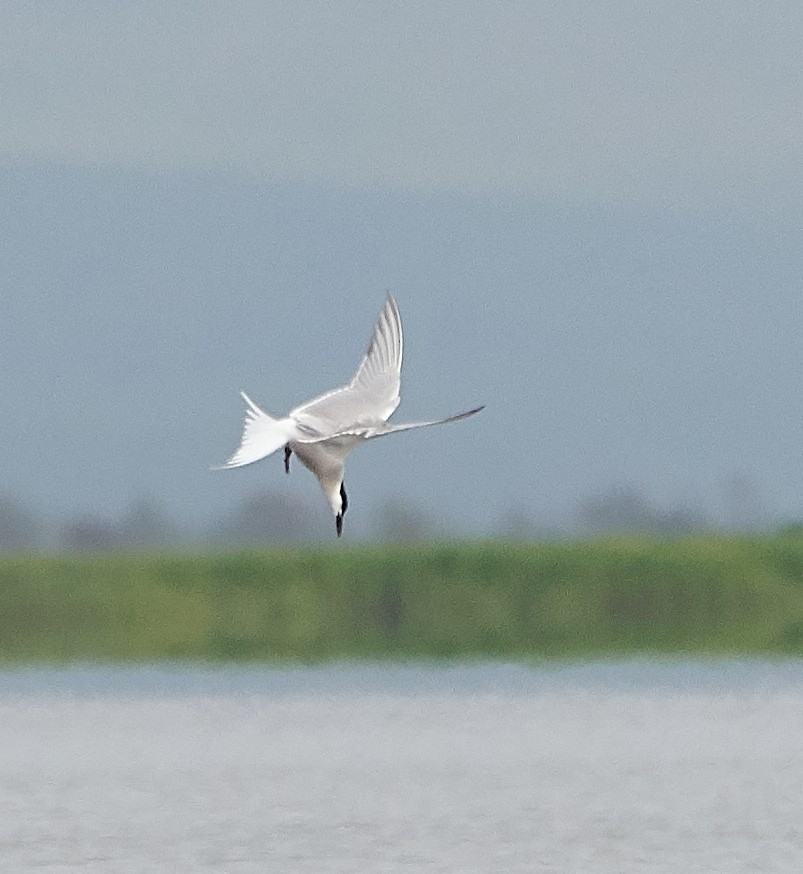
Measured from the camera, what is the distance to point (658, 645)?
2456 cm

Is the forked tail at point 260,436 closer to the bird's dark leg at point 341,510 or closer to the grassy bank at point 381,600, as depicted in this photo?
the bird's dark leg at point 341,510

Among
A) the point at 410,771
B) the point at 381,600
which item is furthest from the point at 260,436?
the point at 381,600

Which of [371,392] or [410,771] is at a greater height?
[371,392]

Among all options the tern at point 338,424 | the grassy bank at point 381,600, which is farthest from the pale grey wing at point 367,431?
the grassy bank at point 381,600

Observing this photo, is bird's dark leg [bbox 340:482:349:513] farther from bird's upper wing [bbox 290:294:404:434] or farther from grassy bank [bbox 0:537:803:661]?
grassy bank [bbox 0:537:803:661]

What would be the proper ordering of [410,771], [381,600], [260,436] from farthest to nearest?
[381,600]
[410,771]
[260,436]

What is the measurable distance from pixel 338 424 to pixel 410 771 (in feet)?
13.7

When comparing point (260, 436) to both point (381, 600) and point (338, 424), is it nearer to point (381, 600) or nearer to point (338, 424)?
point (338, 424)

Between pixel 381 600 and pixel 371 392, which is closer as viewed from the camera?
pixel 371 392

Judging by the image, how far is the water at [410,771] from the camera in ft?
45.9

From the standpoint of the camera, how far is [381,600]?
26.1 metres

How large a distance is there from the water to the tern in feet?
6.66

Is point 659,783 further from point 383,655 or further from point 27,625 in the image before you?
point 27,625

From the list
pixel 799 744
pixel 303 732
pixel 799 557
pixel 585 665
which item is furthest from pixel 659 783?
pixel 799 557
